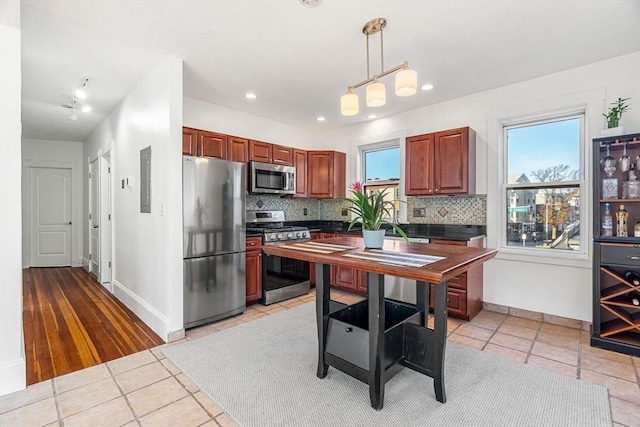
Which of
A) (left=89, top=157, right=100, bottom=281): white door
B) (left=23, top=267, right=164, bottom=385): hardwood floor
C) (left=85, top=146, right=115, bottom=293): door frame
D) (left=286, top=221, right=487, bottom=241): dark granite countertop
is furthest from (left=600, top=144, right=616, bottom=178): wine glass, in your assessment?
(left=89, top=157, right=100, bottom=281): white door

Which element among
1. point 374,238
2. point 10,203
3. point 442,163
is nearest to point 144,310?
point 10,203

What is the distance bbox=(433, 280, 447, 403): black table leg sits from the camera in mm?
1855

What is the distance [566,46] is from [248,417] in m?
3.73

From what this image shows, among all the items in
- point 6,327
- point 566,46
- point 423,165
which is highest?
point 566,46

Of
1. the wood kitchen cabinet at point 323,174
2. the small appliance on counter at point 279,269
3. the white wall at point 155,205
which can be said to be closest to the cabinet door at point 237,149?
the small appliance on counter at point 279,269

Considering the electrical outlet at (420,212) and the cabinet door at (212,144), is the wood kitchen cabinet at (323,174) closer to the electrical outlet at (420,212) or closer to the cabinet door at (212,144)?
the electrical outlet at (420,212)

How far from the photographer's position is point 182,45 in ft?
8.60

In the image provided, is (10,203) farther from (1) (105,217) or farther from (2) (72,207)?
(2) (72,207)

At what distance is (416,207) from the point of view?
4.33 meters

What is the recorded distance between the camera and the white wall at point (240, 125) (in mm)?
3973

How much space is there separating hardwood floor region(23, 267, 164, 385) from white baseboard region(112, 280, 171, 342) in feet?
0.17

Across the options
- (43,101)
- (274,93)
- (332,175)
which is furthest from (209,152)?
(43,101)

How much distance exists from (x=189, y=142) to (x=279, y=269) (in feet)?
6.18

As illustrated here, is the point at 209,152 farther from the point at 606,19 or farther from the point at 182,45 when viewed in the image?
the point at 606,19
